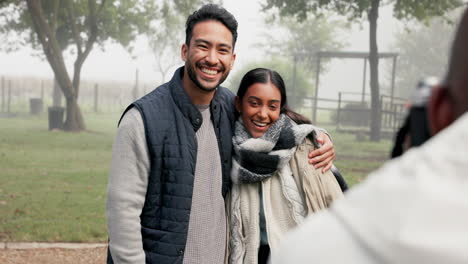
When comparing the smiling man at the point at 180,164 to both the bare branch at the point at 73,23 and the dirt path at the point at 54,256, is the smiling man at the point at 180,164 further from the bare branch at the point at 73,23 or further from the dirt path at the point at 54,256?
the bare branch at the point at 73,23

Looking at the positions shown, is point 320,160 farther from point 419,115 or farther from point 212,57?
point 419,115

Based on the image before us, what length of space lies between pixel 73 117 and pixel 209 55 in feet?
54.6

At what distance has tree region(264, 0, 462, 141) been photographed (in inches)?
634

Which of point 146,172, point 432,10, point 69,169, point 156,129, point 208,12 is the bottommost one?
point 69,169

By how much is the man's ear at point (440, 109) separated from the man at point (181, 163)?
179 cm

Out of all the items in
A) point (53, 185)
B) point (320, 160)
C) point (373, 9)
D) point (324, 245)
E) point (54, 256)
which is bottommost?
point (53, 185)

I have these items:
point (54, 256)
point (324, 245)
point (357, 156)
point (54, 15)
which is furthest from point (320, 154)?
point (54, 15)

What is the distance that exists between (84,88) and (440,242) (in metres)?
39.0

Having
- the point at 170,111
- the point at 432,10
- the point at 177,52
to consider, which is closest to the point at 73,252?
the point at 170,111

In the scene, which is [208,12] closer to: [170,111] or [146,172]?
[170,111]

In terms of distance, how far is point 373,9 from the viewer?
17719 millimetres

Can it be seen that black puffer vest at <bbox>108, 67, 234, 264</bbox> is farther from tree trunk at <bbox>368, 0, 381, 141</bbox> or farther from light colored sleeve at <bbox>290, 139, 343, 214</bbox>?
tree trunk at <bbox>368, 0, 381, 141</bbox>

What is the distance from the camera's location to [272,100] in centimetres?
266

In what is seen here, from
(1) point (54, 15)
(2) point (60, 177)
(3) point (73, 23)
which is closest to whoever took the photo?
(2) point (60, 177)
